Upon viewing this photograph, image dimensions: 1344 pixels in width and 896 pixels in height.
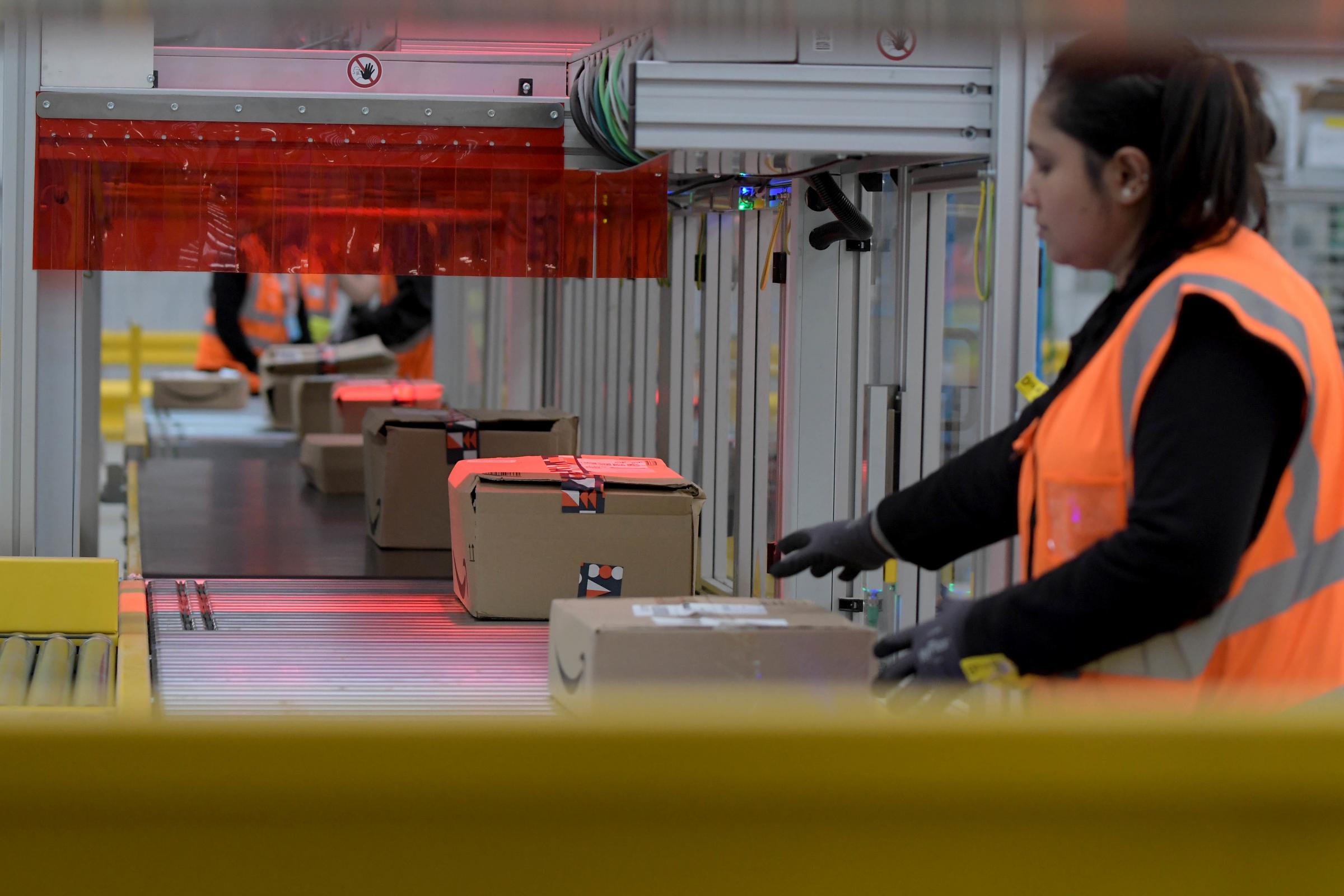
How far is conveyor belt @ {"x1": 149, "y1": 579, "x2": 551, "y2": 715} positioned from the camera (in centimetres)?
255

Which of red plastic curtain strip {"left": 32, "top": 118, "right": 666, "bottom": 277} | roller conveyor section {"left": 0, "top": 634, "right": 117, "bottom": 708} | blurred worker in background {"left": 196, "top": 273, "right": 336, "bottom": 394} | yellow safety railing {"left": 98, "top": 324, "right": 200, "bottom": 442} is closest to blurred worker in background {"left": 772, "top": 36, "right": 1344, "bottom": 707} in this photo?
roller conveyor section {"left": 0, "top": 634, "right": 117, "bottom": 708}

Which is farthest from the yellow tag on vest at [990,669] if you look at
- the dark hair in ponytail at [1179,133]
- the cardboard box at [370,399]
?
the cardboard box at [370,399]

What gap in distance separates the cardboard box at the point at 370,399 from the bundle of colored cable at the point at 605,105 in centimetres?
330

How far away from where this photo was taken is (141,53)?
3.34 meters

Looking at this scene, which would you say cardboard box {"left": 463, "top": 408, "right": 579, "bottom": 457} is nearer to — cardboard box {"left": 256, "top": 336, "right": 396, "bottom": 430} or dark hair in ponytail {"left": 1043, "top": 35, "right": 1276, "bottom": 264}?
dark hair in ponytail {"left": 1043, "top": 35, "right": 1276, "bottom": 264}

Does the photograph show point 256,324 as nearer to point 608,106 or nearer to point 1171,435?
point 608,106

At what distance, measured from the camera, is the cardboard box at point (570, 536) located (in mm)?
3307

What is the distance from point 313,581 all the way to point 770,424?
1.31 metres

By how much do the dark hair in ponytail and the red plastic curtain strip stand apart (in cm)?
222

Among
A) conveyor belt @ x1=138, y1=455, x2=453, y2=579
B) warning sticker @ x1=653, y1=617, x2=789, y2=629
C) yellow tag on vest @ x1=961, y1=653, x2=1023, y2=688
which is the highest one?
yellow tag on vest @ x1=961, y1=653, x2=1023, y2=688

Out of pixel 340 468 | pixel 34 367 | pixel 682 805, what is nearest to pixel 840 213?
pixel 34 367

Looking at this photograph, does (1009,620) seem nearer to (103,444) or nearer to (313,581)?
(313,581)

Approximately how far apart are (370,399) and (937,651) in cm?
628

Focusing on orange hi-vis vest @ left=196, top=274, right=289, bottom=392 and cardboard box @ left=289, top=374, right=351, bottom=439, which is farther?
orange hi-vis vest @ left=196, top=274, right=289, bottom=392
